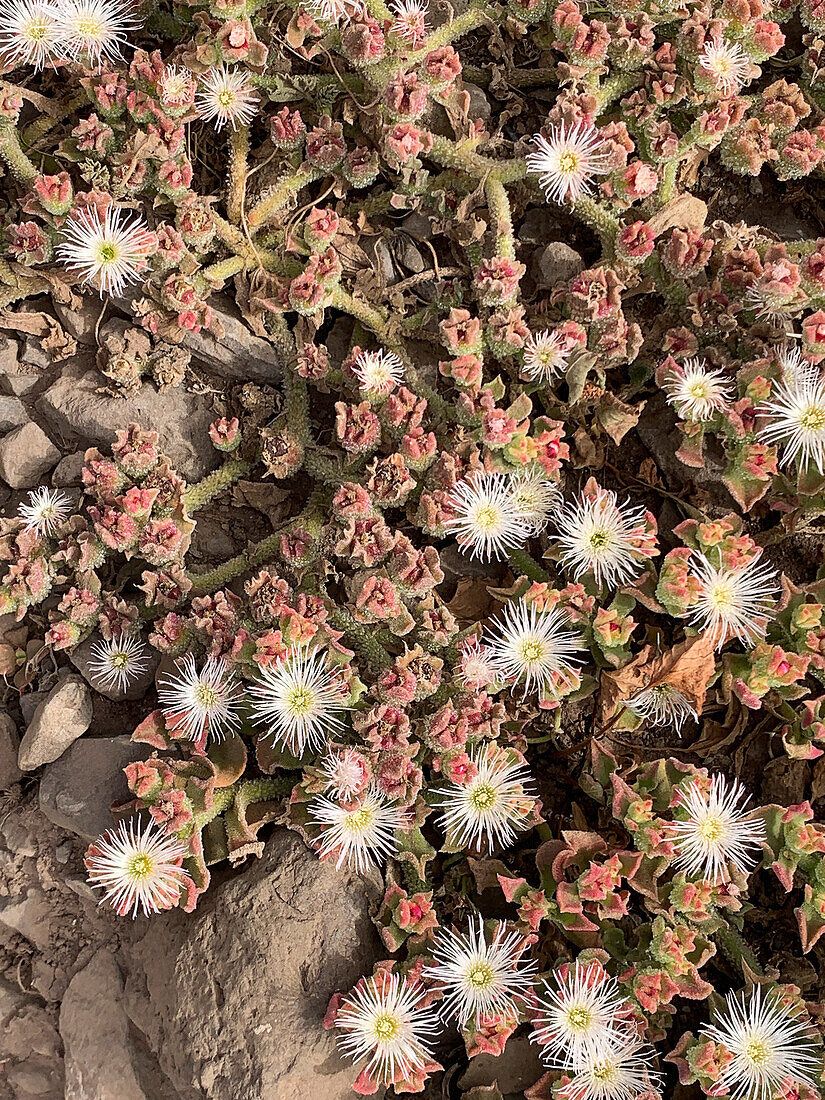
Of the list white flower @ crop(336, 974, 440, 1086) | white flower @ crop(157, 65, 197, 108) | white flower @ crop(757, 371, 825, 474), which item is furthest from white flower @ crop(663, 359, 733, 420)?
white flower @ crop(336, 974, 440, 1086)

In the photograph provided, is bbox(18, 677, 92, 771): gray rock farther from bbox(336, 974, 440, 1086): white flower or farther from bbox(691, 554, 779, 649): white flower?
bbox(691, 554, 779, 649): white flower

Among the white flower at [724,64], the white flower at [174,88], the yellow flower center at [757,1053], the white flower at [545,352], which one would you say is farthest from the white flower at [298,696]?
the white flower at [724,64]

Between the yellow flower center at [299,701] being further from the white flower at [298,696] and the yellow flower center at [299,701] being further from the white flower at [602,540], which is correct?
the white flower at [602,540]

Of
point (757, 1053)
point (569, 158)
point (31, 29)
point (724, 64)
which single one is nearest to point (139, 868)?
point (757, 1053)

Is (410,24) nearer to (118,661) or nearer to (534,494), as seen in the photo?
(534,494)

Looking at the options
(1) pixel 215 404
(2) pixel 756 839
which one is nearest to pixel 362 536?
(1) pixel 215 404

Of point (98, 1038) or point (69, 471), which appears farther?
point (69, 471)

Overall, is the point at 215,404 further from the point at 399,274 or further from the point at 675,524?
the point at 675,524
